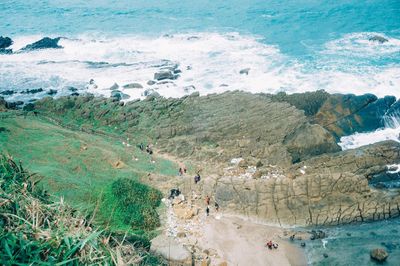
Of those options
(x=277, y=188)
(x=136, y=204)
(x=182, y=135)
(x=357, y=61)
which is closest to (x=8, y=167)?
(x=136, y=204)

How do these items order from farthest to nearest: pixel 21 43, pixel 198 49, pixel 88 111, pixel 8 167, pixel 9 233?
pixel 21 43 → pixel 198 49 → pixel 88 111 → pixel 8 167 → pixel 9 233

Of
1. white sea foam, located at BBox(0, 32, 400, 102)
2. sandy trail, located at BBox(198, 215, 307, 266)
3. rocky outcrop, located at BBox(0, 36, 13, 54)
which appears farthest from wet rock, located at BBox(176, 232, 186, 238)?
rocky outcrop, located at BBox(0, 36, 13, 54)

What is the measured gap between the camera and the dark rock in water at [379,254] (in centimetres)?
2050

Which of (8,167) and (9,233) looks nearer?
(9,233)

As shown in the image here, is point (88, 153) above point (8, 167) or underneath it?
underneath

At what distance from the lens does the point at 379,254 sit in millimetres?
20547

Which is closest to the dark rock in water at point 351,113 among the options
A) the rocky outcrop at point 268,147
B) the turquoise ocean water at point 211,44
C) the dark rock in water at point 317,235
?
the rocky outcrop at point 268,147

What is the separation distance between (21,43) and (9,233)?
6294cm

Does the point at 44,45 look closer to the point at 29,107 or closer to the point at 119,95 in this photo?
the point at 29,107

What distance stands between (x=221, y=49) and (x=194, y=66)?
7418mm

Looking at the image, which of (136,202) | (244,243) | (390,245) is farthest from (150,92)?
(390,245)

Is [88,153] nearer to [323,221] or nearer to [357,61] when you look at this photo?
[323,221]

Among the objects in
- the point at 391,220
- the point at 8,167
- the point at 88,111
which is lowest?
the point at 391,220

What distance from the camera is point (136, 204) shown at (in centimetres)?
2397
